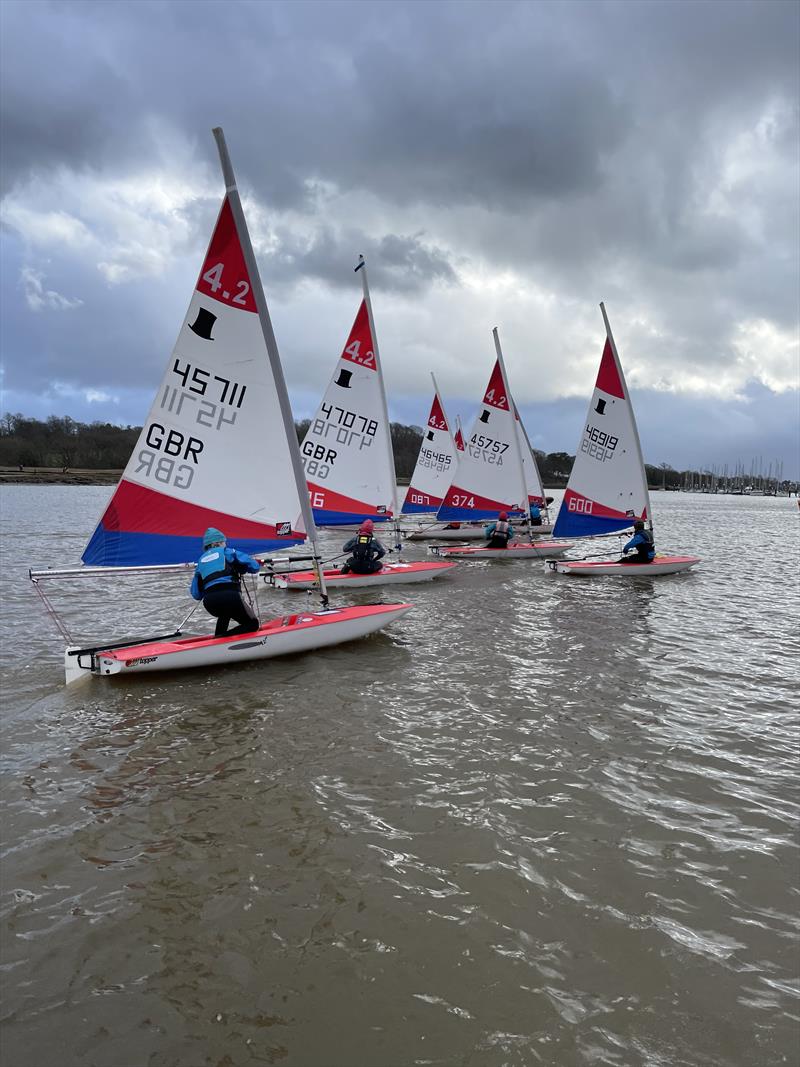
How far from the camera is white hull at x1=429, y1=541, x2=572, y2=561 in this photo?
21.6 meters

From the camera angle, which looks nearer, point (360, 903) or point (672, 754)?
point (360, 903)

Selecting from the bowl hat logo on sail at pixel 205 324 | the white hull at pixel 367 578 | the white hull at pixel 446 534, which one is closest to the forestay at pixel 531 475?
the white hull at pixel 446 534

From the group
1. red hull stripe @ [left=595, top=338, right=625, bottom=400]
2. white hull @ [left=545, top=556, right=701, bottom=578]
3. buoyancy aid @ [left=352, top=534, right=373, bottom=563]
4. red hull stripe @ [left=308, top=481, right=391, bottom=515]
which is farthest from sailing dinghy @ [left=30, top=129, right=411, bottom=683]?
red hull stripe @ [left=595, top=338, right=625, bottom=400]

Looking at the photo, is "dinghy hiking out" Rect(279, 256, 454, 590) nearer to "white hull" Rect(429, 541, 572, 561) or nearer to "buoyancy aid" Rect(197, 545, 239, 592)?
"white hull" Rect(429, 541, 572, 561)

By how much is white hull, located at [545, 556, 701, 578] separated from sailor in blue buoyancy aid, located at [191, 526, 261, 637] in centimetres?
1174

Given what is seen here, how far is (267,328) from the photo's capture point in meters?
9.27

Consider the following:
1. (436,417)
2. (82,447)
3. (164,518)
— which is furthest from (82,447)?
(164,518)

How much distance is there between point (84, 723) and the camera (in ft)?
23.0

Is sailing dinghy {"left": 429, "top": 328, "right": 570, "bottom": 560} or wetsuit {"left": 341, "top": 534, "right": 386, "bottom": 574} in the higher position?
sailing dinghy {"left": 429, "top": 328, "right": 570, "bottom": 560}

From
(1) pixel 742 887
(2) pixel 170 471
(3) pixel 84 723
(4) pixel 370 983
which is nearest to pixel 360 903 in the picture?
(4) pixel 370 983

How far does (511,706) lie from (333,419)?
1168 cm

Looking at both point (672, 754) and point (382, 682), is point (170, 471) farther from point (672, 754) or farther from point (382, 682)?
point (672, 754)

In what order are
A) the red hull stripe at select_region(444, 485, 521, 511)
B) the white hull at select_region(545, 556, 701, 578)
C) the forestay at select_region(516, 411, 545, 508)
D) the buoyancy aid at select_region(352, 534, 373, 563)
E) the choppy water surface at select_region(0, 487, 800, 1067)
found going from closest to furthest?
1. the choppy water surface at select_region(0, 487, 800, 1067)
2. the buoyancy aid at select_region(352, 534, 373, 563)
3. the white hull at select_region(545, 556, 701, 578)
4. the red hull stripe at select_region(444, 485, 521, 511)
5. the forestay at select_region(516, 411, 545, 508)

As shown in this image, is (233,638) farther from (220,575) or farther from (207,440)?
(207,440)
